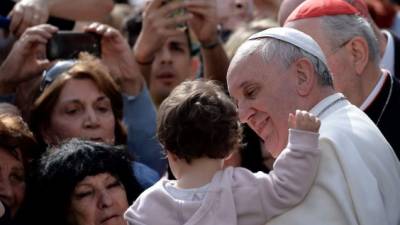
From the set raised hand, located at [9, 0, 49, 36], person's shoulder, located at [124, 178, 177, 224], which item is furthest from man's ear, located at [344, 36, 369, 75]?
raised hand, located at [9, 0, 49, 36]

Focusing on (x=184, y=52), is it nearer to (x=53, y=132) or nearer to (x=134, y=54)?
(x=134, y=54)

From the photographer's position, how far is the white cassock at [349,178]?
3.69m

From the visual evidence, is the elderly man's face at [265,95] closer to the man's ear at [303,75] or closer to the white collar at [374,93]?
the man's ear at [303,75]

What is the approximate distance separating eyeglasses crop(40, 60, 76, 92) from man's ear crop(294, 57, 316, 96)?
2.19 meters

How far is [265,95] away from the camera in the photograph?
12.9ft

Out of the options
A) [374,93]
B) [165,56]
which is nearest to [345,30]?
[374,93]

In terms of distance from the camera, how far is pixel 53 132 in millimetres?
5629

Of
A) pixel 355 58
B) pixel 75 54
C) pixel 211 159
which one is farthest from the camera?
pixel 75 54

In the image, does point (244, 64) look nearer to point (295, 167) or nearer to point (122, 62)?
point (295, 167)

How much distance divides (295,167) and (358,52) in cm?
125

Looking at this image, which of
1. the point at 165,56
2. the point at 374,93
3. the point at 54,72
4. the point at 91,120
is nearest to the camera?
the point at 374,93

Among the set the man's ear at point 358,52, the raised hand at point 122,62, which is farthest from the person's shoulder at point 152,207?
the raised hand at point 122,62

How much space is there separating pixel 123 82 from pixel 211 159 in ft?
7.75

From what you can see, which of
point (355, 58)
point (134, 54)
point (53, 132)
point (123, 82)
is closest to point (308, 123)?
point (355, 58)
